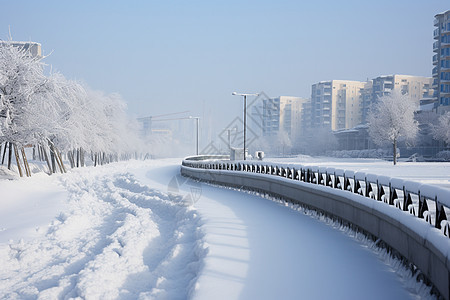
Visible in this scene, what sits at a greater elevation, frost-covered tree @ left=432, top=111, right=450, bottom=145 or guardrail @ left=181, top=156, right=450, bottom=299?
frost-covered tree @ left=432, top=111, right=450, bottom=145

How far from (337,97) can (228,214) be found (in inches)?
5590

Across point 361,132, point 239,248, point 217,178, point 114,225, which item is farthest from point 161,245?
point 361,132

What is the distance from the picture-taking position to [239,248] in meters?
8.98

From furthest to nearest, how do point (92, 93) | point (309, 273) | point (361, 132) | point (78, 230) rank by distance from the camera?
point (361, 132), point (92, 93), point (78, 230), point (309, 273)

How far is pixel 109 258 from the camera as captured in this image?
29.8 ft

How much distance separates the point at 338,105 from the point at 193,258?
147 m

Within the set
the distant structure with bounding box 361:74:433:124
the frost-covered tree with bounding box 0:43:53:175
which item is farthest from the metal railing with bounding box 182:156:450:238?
the distant structure with bounding box 361:74:433:124

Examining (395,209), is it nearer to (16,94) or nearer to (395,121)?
(16,94)

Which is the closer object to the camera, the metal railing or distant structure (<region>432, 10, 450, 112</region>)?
the metal railing

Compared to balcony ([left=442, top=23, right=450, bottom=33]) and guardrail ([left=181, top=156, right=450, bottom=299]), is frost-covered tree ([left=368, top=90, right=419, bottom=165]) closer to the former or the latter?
balcony ([left=442, top=23, right=450, bottom=33])

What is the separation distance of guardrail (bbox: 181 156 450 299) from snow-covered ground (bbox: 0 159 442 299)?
1.56 feet

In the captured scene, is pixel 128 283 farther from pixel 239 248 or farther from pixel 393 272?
pixel 393 272

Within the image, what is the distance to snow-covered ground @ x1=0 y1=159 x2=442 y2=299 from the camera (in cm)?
662

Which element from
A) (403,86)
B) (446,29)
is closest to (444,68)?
(446,29)
